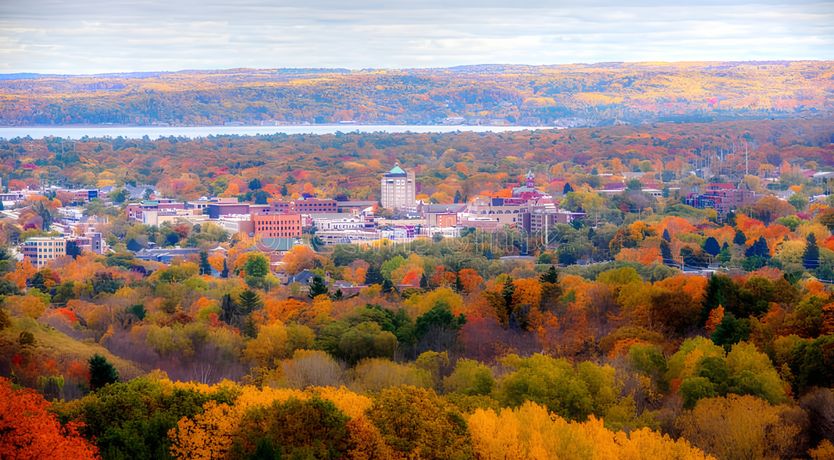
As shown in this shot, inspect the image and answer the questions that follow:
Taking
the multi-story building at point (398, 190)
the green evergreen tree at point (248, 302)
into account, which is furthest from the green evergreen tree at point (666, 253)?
the multi-story building at point (398, 190)

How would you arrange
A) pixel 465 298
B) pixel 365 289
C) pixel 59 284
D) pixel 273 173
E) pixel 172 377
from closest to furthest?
pixel 172 377 → pixel 465 298 → pixel 365 289 → pixel 59 284 → pixel 273 173

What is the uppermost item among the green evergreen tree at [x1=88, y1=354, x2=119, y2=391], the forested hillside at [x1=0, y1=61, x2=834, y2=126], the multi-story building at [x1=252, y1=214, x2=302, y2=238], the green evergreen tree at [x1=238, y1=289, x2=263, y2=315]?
the forested hillside at [x1=0, y1=61, x2=834, y2=126]

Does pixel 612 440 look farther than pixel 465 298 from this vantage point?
No

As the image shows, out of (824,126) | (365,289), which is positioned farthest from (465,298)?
(824,126)

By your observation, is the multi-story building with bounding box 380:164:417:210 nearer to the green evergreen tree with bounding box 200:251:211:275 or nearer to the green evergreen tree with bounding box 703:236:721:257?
the green evergreen tree with bounding box 200:251:211:275

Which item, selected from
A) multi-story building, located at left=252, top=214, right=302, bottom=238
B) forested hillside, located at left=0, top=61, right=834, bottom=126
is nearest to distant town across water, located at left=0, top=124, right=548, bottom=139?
forested hillside, located at left=0, top=61, right=834, bottom=126

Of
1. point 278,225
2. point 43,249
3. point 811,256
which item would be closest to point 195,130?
point 278,225

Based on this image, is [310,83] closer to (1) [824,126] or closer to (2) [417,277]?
(1) [824,126]

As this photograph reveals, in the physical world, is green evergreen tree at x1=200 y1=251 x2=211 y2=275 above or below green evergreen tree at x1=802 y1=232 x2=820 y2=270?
below
